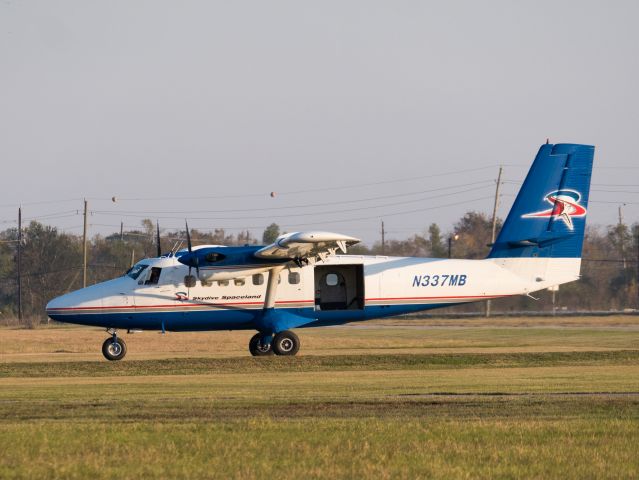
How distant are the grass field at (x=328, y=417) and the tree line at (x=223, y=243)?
54834 millimetres

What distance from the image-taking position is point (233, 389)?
22906 millimetres

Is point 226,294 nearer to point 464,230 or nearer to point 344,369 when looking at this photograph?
point 344,369

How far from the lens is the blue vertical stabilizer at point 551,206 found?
121 feet

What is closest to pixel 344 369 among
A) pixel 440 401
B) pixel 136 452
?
pixel 440 401

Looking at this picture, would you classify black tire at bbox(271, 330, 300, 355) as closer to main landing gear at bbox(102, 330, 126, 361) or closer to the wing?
the wing

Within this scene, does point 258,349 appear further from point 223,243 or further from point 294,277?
point 223,243

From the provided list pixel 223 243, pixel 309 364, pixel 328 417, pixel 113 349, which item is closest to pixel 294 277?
pixel 309 364

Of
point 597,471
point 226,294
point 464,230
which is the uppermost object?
point 464,230

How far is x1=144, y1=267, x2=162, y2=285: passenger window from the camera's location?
3547 cm

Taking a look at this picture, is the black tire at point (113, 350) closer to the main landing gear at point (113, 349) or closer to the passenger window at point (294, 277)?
the main landing gear at point (113, 349)

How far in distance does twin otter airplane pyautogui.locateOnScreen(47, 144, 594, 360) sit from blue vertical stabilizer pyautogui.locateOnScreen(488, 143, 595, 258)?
33 millimetres

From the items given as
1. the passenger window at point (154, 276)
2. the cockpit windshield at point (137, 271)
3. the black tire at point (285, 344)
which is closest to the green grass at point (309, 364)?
the black tire at point (285, 344)

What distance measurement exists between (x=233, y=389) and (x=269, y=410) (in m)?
4.90

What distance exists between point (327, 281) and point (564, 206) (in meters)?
8.13
